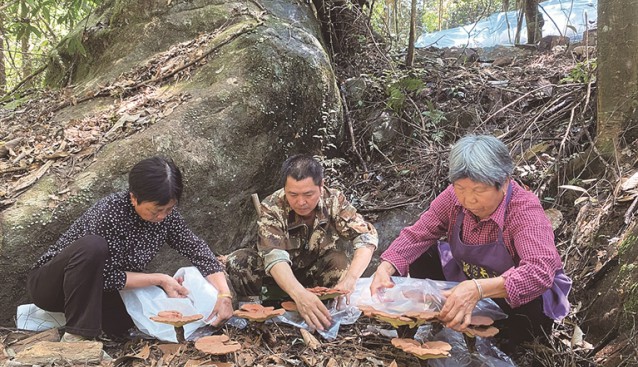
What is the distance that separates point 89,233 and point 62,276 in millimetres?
285

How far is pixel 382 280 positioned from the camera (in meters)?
3.09

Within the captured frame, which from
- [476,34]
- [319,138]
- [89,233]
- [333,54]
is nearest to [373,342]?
[89,233]

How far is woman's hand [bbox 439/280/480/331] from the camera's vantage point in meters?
2.56

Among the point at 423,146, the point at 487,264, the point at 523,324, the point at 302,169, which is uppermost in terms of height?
the point at 302,169

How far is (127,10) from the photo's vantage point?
235 inches

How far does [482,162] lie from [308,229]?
4.63 ft

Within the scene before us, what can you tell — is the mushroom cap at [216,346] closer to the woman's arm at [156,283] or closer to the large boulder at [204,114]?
the woman's arm at [156,283]

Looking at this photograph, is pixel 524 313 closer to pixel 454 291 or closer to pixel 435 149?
pixel 454 291

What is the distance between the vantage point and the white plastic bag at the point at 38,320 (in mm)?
3221

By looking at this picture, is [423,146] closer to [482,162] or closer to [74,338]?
[482,162]

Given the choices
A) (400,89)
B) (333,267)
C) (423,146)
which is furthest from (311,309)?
(400,89)

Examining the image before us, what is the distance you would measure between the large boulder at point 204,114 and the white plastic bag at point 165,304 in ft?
3.03

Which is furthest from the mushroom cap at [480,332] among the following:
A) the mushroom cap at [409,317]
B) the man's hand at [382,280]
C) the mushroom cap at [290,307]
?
the mushroom cap at [290,307]

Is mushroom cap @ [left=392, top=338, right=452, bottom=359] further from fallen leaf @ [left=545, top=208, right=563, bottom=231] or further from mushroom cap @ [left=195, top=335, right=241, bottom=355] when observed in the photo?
fallen leaf @ [left=545, top=208, right=563, bottom=231]
